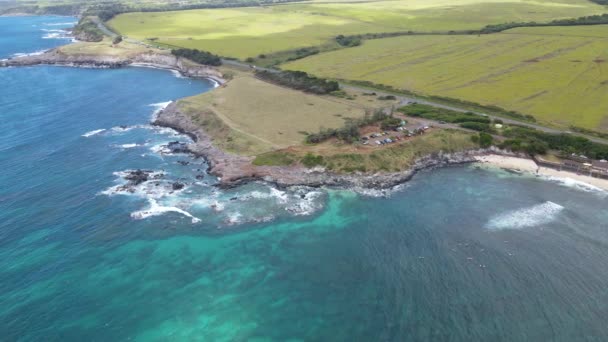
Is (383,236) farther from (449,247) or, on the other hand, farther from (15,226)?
(15,226)

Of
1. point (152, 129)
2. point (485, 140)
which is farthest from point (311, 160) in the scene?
point (152, 129)

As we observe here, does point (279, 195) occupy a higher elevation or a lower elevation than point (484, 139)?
lower

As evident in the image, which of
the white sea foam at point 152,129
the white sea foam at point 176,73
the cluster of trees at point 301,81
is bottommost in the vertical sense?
the white sea foam at point 152,129

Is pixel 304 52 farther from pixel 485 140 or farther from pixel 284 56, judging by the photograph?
pixel 485 140

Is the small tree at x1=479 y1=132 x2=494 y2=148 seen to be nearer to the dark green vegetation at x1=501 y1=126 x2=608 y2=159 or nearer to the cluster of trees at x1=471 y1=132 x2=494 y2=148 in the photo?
the cluster of trees at x1=471 y1=132 x2=494 y2=148

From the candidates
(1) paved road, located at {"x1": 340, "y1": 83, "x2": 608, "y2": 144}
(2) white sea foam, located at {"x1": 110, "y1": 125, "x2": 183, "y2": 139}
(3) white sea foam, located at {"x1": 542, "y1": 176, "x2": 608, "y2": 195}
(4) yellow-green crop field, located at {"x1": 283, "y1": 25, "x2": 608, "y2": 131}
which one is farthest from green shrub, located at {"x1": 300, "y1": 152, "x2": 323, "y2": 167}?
(4) yellow-green crop field, located at {"x1": 283, "y1": 25, "x2": 608, "y2": 131}

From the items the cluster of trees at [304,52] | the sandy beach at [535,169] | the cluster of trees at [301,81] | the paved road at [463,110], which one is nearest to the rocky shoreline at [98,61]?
the cluster of trees at [304,52]

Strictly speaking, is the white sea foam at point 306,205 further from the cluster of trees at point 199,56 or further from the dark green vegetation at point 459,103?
the cluster of trees at point 199,56
